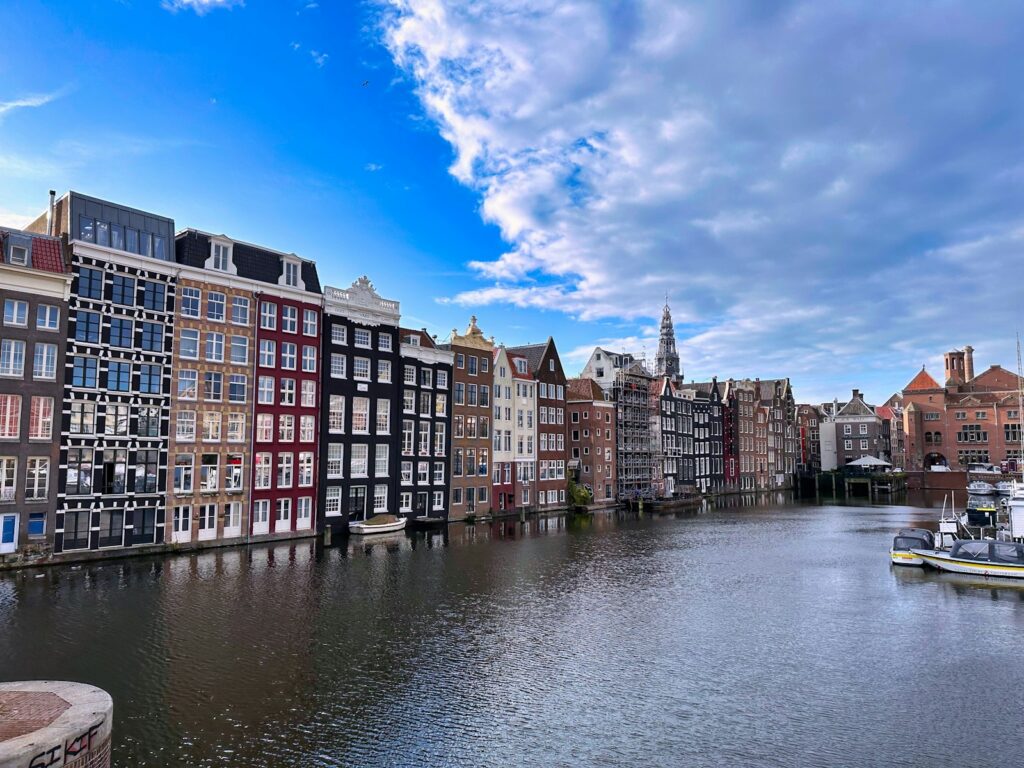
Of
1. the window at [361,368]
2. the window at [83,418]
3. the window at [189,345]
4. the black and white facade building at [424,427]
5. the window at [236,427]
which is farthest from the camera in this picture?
the black and white facade building at [424,427]

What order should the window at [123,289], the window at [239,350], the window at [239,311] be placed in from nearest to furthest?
1. the window at [123,289]
2. the window at [239,350]
3. the window at [239,311]

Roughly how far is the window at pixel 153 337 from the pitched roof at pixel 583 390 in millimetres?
56635

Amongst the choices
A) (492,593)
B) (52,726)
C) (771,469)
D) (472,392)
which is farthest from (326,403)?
(771,469)

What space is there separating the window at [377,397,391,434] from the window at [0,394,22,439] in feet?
94.6

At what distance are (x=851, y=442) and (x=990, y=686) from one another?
15115 cm

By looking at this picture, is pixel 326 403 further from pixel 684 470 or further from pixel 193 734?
pixel 684 470

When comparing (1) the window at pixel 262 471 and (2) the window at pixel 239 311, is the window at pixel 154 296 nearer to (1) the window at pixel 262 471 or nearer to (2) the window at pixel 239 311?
(2) the window at pixel 239 311

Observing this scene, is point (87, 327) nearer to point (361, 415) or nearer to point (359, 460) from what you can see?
point (361, 415)

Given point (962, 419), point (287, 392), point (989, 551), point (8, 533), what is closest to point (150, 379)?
point (287, 392)

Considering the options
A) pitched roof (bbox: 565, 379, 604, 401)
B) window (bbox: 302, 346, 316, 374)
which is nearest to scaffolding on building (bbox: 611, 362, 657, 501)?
pitched roof (bbox: 565, 379, 604, 401)

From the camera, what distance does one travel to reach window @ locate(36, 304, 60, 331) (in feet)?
142

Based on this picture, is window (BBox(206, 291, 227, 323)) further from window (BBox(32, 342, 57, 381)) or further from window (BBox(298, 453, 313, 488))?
window (BBox(298, 453, 313, 488))

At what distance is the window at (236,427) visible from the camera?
53.2 m

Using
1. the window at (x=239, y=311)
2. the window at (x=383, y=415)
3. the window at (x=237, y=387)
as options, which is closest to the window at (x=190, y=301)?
the window at (x=239, y=311)
